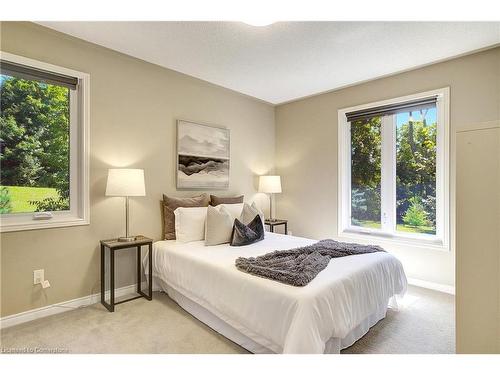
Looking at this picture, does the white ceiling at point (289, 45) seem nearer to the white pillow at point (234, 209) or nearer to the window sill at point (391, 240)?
the white pillow at point (234, 209)

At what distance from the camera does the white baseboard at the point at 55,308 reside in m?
2.21

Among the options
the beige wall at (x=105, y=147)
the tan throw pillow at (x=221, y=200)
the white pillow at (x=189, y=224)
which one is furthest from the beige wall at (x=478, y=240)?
the beige wall at (x=105, y=147)

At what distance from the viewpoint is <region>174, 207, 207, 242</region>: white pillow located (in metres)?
2.93

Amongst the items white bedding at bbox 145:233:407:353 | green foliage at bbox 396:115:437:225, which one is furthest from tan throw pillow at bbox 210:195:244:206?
green foliage at bbox 396:115:437:225

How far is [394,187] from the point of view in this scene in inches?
137

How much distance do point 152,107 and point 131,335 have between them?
2.34m

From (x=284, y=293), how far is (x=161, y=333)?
1.16 m

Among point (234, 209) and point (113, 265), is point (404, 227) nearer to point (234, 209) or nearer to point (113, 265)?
point (234, 209)

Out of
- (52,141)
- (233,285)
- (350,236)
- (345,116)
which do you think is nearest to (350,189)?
(350,236)

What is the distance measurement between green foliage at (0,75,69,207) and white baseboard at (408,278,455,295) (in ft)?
13.1

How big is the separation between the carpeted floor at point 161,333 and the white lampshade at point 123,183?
1104 mm

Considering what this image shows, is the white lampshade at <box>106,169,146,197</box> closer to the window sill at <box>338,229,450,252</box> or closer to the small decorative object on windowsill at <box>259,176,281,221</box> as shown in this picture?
the small decorative object on windowsill at <box>259,176,281,221</box>
